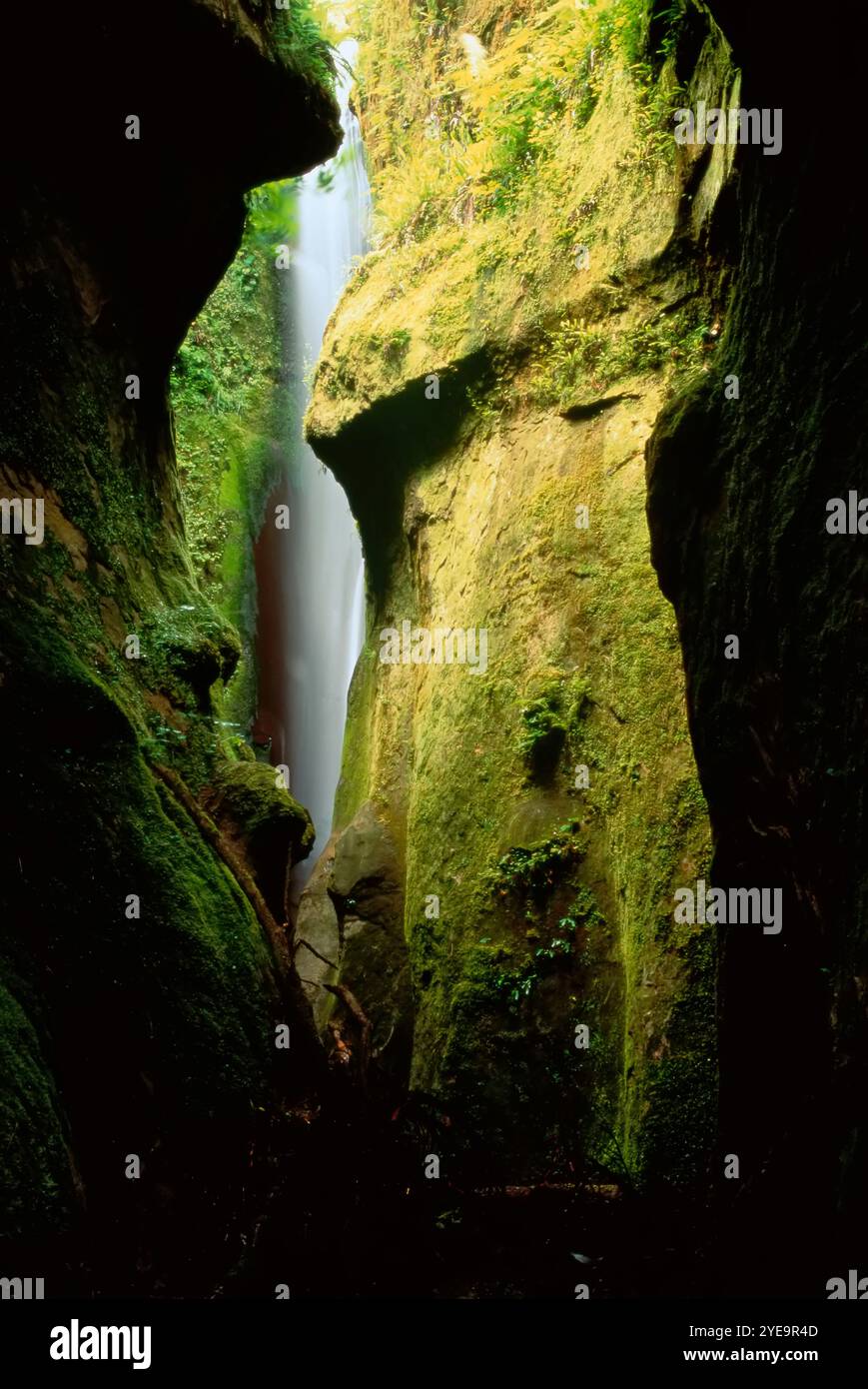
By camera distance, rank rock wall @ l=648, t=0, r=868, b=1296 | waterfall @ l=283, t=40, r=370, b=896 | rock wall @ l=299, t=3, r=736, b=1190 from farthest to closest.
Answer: waterfall @ l=283, t=40, r=370, b=896
rock wall @ l=299, t=3, r=736, b=1190
rock wall @ l=648, t=0, r=868, b=1296

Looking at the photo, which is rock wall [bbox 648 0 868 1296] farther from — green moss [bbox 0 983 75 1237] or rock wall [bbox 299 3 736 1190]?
green moss [bbox 0 983 75 1237]

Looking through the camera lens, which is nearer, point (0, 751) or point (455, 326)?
point (0, 751)

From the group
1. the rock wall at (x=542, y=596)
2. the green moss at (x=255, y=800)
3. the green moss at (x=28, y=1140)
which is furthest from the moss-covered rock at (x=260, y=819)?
the green moss at (x=28, y=1140)

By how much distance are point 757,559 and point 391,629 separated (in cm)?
869

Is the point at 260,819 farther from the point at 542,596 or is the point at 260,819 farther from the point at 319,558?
the point at 319,558

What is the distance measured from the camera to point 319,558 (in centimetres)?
1952

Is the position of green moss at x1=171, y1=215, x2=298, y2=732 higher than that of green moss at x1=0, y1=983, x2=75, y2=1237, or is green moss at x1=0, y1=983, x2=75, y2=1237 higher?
green moss at x1=171, y1=215, x2=298, y2=732

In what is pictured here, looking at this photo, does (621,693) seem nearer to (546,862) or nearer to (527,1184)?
(546,862)

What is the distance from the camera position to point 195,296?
9000 mm

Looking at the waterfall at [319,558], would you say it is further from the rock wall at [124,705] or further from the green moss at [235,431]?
the rock wall at [124,705]

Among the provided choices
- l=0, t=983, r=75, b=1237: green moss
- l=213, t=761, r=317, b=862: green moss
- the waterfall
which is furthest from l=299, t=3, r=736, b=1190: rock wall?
the waterfall

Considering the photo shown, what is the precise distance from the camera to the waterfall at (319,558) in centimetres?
1798

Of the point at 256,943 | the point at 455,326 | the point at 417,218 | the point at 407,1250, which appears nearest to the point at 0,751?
the point at 256,943

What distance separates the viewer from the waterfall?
1798 cm
